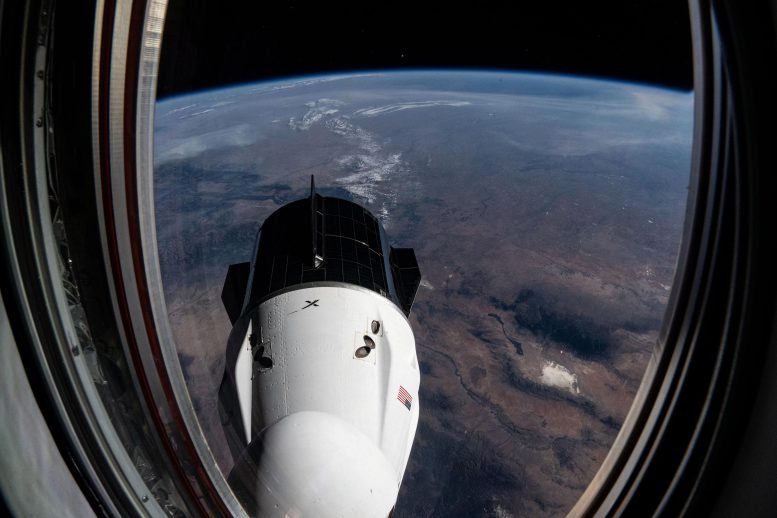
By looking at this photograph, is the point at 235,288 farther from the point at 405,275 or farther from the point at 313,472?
the point at 405,275

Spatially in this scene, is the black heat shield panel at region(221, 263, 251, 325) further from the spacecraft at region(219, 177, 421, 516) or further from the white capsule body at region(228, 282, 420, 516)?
the white capsule body at region(228, 282, 420, 516)

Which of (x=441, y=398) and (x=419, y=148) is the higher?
(x=419, y=148)

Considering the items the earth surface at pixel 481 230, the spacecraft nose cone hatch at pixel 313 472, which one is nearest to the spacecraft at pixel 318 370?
the spacecraft nose cone hatch at pixel 313 472

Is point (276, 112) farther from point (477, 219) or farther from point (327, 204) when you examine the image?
point (477, 219)

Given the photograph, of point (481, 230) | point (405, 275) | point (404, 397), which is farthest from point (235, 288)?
point (481, 230)

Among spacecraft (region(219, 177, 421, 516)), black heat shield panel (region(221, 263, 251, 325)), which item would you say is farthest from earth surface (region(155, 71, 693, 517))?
spacecraft (region(219, 177, 421, 516))

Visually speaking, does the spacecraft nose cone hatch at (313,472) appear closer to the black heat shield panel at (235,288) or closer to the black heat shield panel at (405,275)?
the black heat shield panel at (235,288)

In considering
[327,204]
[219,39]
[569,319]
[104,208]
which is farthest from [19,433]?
[569,319]

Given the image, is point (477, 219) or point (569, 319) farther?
point (477, 219)
